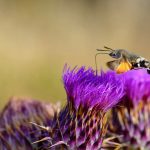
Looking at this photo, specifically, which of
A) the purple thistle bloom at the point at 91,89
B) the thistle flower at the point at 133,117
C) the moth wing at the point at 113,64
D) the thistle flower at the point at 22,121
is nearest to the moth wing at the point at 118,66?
the moth wing at the point at 113,64

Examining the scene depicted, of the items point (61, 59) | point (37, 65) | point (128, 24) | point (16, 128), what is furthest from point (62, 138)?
point (128, 24)

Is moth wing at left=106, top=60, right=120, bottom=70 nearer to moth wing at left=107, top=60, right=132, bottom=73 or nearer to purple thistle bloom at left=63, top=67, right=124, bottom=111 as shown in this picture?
moth wing at left=107, top=60, right=132, bottom=73

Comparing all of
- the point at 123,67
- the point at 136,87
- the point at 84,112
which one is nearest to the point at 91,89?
the point at 84,112

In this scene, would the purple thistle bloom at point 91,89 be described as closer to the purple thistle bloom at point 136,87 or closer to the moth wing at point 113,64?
the moth wing at point 113,64

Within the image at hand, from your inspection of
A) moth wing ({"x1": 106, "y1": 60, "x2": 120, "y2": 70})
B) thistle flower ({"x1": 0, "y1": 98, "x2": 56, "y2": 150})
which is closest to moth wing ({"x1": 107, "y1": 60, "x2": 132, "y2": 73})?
moth wing ({"x1": 106, "y1": 60, "x2": 120, "y2": 70})

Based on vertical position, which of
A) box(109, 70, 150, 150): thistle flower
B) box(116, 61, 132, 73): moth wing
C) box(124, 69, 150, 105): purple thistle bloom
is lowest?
box(109, 70, 150, 150): thistle flower

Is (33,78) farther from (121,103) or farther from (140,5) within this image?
(140,5)
